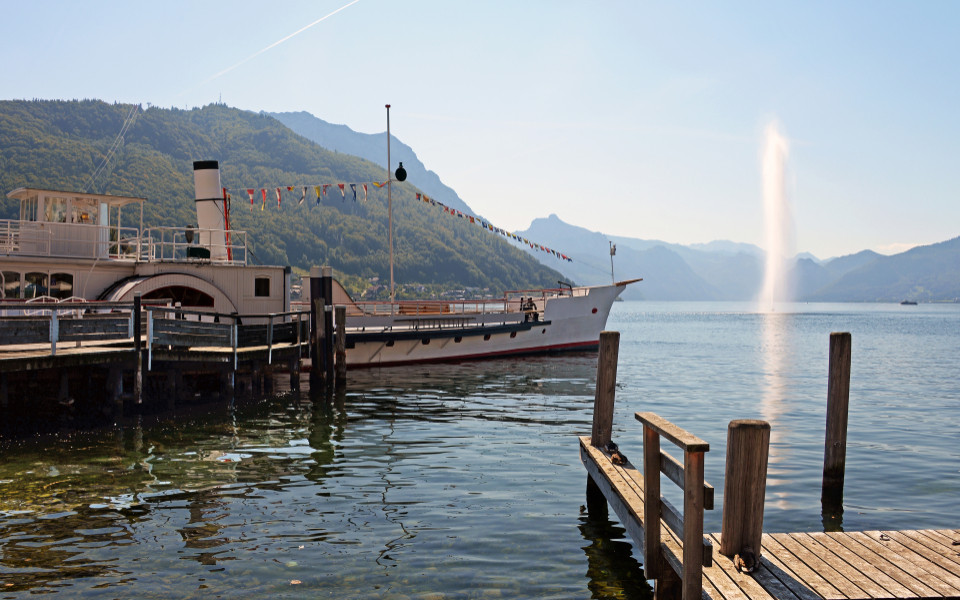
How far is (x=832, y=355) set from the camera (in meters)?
9.78

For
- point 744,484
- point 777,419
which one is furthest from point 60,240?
point 744,484

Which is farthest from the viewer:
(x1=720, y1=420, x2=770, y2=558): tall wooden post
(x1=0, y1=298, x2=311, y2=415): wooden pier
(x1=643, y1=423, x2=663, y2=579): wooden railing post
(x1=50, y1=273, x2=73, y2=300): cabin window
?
(x1=50, y1=273, x2=73, y2=300): cabin window

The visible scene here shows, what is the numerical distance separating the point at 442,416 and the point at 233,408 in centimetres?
589

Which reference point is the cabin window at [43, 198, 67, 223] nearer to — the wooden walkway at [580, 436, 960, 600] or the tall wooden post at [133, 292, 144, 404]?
the tall wooden post at [133, 292, 144, 404]

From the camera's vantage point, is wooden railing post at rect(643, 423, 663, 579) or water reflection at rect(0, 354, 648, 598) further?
water reflection at rect(0, 354, 648, 598)

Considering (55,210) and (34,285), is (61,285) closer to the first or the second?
(34,285)

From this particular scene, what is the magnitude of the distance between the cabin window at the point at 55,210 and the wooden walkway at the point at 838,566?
78.0 feet

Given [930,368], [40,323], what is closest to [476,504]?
[40,323]

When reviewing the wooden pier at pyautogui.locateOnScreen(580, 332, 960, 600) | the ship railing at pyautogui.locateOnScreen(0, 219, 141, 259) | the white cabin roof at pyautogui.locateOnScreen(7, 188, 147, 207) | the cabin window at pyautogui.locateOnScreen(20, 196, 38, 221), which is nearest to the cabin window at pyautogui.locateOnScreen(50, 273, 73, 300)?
the ship railing at pyautogui.locateOnScreen(0, 219, 141, 259)

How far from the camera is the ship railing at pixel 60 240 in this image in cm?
2353

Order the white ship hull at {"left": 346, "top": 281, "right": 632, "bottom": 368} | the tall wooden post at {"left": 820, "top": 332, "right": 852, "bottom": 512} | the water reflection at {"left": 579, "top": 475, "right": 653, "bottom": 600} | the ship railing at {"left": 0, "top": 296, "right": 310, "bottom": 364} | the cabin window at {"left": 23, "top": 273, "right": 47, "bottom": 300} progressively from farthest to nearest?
the white ship hull at {"left": 346, "top": 281, "right": 632, "bottom": 368} < the cabin window at {"left": 23, "top": 273, "right": 47, "bottom": 300} < the ship railing at {"left": 0, "top": 296, "right": 310, "bottom": 364} < the tall wooden post at {"left": 820, "top": 332, "right": 852, "bottom": 512} < the water reflection at {"left": 579, "top": 475, "right": 653, "bottom": 600}

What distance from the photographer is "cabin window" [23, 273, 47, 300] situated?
22891 mm

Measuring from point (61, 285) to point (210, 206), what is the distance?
24.8ft

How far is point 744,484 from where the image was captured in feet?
19.7
